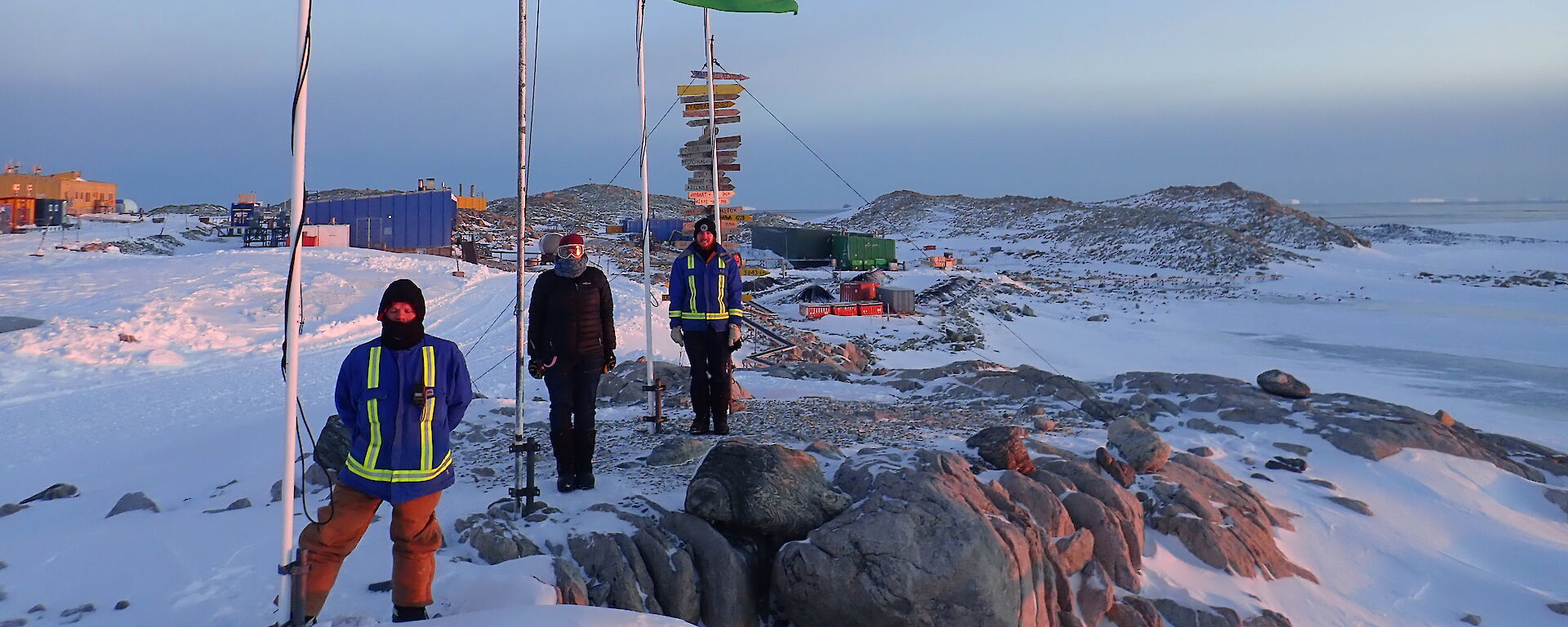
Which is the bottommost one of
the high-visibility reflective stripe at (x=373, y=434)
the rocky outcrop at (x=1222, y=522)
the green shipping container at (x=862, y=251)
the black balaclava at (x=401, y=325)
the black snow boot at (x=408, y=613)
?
the rocky outcrop at (x=1222, y=522)

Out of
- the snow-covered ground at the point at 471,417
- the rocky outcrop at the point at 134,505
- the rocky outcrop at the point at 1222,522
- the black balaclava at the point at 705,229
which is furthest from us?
the black balaclava at the point at 705,229

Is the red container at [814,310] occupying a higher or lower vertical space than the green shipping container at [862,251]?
lower

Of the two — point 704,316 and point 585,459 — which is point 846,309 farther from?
point 585,459

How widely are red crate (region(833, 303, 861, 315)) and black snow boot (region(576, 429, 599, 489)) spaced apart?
61.1 ft

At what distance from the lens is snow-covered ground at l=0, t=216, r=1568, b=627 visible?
5098 mm

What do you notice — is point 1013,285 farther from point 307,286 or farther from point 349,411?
point 349,411

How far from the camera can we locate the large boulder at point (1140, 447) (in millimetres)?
8281

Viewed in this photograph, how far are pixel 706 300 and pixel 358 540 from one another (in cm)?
397

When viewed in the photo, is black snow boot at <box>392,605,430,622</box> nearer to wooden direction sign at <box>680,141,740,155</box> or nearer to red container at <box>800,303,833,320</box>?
wooden direction sign at <box>680,141,740,155</box>

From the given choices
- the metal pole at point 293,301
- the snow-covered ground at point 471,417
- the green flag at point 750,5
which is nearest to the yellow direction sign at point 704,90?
the green flag at point 750,5

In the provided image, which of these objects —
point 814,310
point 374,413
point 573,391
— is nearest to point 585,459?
point 573,391

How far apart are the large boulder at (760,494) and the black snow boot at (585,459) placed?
2.63 feet

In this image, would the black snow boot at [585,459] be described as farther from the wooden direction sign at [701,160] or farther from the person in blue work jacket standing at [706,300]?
the wooden direction sign at [701,160]

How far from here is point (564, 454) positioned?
20.9 feet
